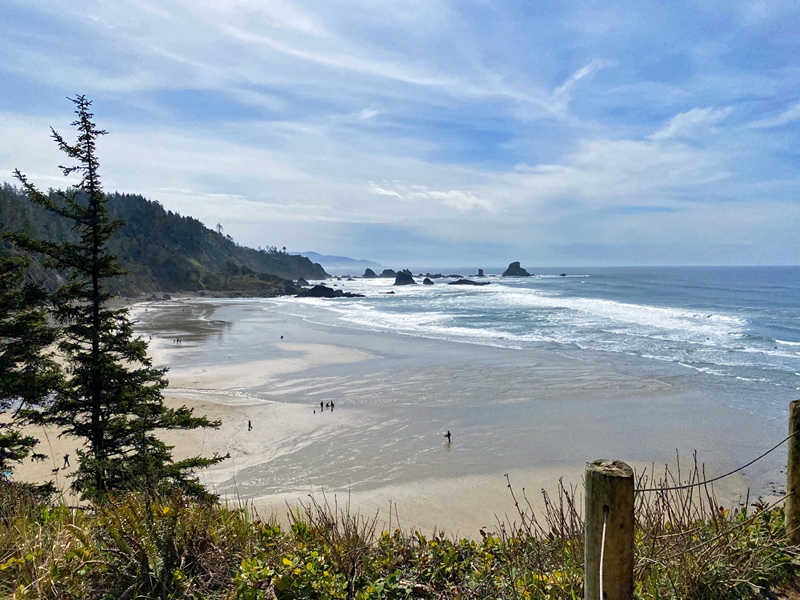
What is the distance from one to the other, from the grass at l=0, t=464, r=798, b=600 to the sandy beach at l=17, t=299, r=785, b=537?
2609 mm

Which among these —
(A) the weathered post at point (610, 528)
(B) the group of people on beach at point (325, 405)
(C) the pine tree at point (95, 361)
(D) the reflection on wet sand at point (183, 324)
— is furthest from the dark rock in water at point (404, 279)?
(A) the weathered post at point (610, 528)

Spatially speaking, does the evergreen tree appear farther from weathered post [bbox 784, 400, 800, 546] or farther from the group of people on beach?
the group of people on beach

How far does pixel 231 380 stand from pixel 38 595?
20324mm

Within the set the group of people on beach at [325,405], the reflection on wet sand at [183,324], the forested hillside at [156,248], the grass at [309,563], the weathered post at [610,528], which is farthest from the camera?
the forested hillside at [156,248]

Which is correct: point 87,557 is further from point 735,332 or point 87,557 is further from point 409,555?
point 735,332

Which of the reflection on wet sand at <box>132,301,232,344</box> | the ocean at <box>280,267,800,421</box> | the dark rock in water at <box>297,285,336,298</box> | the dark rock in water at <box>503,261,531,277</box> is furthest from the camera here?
the dark rock in water at <box>503,261,531,277</box>

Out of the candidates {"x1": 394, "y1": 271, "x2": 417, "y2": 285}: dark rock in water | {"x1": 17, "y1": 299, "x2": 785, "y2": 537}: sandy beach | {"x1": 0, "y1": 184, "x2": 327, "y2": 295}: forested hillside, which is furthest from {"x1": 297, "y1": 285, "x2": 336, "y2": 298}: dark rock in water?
{"x1": 17, "y1": 299, "x2": 785, "y2": 537}: sandy beach

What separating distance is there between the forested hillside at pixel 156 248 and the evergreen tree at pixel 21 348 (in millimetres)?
70512

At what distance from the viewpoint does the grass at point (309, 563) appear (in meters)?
2.97

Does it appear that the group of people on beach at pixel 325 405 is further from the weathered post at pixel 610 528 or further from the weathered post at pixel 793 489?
the weathered post at pixel 610 528

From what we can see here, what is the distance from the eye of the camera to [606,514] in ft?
7.66

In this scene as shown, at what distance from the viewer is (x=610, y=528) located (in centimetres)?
232

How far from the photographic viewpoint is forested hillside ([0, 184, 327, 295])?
8275 centimetres

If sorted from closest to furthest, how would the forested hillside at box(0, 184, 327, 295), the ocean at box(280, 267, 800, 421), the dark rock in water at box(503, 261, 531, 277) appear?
1. the ocean at box(280, 267, 800, 421)
2. the forested hillside at box(0, 184, 327, 295)
3. the dark rock in water at box(503, 261, 531, 277)
